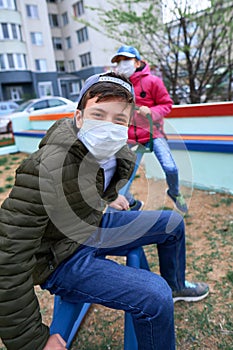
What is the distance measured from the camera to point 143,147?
9.08ft

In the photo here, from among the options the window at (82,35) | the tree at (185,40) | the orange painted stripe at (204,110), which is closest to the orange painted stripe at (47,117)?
the tree at (185,40)

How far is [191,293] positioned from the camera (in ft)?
5.74

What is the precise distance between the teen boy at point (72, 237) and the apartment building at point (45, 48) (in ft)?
75.2

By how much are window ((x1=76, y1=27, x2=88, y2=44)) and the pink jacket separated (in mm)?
23733

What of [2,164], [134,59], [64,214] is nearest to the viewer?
[64,214]

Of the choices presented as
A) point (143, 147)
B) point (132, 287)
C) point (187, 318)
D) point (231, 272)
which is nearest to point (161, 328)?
point (132, 287)

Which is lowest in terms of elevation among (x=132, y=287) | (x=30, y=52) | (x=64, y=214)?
(x=132, y=287)

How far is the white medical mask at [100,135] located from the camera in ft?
3.77

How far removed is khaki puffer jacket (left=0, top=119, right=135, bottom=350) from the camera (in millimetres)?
949

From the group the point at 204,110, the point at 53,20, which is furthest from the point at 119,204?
the point at 53,20

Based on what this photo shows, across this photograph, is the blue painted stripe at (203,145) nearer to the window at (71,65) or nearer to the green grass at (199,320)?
the green grass at (199,320)

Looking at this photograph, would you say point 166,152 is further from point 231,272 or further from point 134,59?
point 231,272

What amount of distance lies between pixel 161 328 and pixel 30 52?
85.5ft

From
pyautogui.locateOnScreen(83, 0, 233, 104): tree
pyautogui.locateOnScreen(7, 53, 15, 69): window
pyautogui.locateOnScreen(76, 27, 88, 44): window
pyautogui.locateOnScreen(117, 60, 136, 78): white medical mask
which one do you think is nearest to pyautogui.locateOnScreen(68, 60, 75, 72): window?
pyautogui.locateOnScreen(76, 27, 88, 44): window
